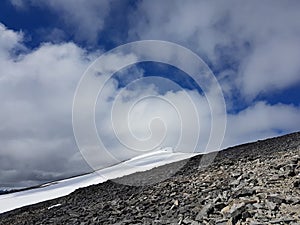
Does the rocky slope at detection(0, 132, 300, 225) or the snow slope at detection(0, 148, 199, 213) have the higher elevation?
the snow slope at detection(0, 148, 199, 213)

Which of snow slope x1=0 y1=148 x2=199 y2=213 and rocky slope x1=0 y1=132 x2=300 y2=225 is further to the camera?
snow slope x1=0 y1=148 x2=199 y2=213

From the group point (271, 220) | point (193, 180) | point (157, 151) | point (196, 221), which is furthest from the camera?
point (157, 151)

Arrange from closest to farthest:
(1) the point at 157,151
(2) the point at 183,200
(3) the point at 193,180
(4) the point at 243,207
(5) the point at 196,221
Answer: (4) the point at 243,207 → (5) the point at 196,221 → (2) the point at 183,200 → (3) the point at 193,180 → (1) the point at 157,151

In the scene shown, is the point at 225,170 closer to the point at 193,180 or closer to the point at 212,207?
the point at 193,180

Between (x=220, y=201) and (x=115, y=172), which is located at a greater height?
(x=115, y=172)

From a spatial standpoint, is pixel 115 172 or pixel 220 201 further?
pixel 115 172

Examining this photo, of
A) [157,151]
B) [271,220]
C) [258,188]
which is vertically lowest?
[271,220]

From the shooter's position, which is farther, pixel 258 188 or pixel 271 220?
pixel 258 188

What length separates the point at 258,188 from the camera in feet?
27.7

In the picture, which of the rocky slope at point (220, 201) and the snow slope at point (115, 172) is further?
the snow slope at point (115, 172)

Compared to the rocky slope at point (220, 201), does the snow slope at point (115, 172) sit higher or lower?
higher

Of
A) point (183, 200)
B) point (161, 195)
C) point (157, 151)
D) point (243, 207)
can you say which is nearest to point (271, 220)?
point (243, 207)

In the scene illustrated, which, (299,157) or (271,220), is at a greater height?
(299,157)

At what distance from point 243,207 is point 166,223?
2.20 meters
